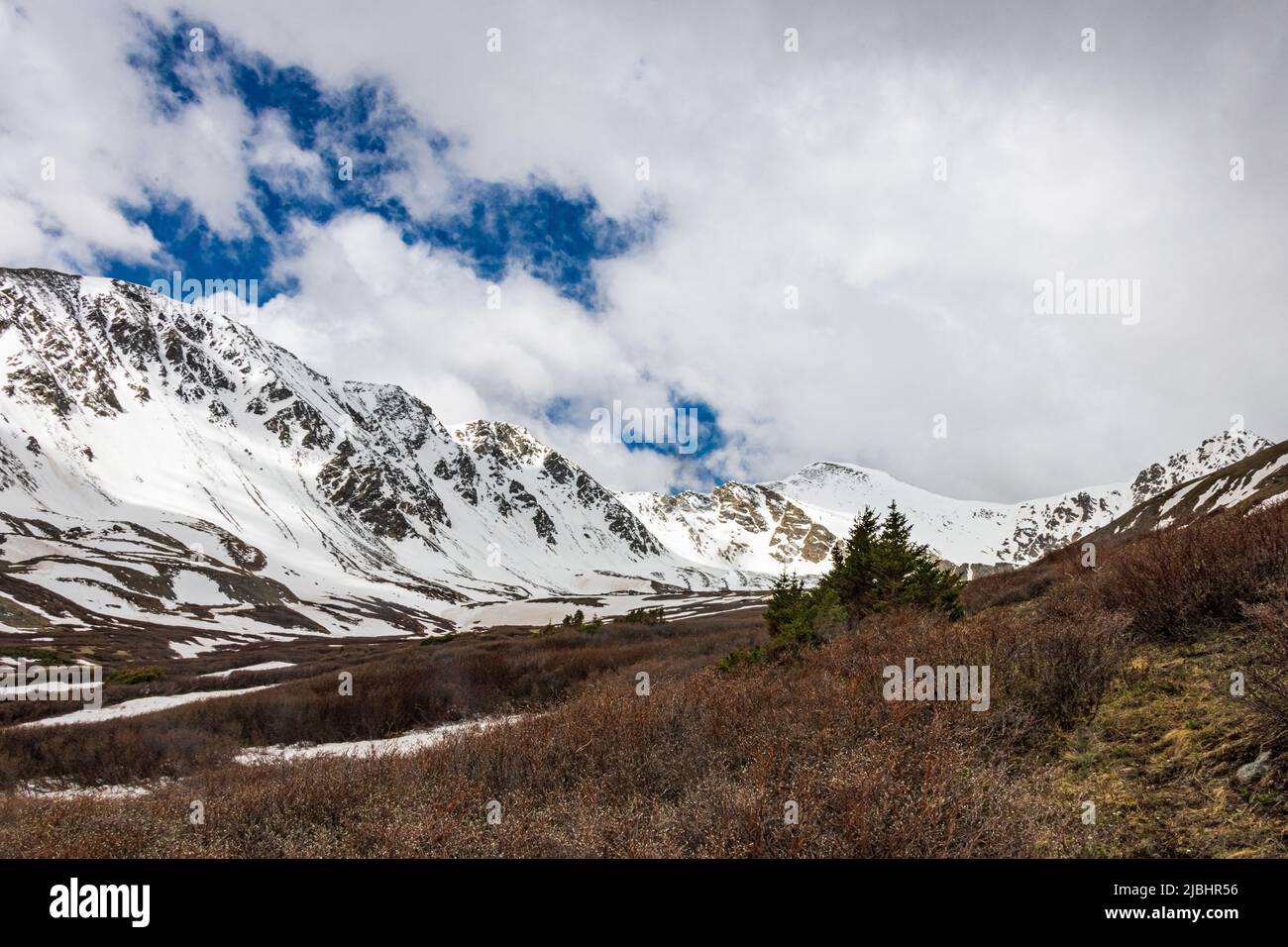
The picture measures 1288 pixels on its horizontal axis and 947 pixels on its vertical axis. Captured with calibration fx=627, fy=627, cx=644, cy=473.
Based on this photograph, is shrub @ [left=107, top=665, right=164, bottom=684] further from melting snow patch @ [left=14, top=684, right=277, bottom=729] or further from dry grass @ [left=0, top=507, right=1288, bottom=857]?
dry grass @ [left=0, top=507, right=1288, bottom=857]

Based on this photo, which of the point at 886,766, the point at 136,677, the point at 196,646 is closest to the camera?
the point at 886,766

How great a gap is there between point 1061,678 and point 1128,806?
1.90m

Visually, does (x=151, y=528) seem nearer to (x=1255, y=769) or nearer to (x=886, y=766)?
(x=886, y=766)

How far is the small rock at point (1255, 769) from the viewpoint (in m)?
3.97

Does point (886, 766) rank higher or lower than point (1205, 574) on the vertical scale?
lower

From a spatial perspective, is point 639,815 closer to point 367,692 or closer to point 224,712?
point 367,692
